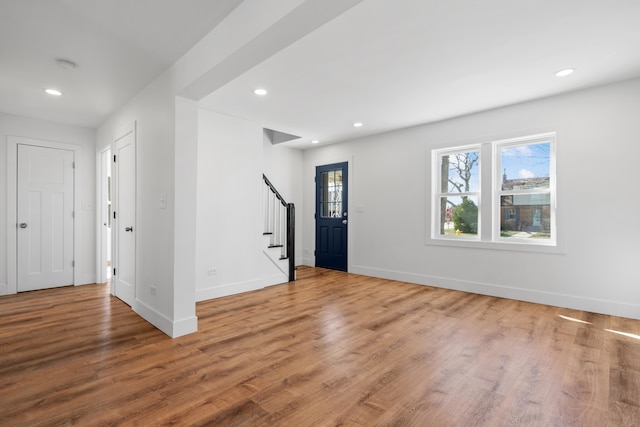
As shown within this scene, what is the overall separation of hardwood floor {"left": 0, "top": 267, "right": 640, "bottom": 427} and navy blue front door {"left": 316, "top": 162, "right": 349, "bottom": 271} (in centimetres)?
242

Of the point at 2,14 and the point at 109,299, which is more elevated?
the point at 2,14

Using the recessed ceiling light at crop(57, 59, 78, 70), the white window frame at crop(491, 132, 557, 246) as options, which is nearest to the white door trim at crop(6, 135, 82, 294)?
the recessed ceiling light at crop(57, 59, 78, 70)

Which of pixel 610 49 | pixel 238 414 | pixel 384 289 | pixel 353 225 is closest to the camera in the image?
pixel 238 414

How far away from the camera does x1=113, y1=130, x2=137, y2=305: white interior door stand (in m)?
3.58

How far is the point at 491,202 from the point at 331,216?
2.98m

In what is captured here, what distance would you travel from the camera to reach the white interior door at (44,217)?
14.6ft

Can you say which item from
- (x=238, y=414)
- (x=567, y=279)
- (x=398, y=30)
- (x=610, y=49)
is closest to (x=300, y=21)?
(x=398, y=30)

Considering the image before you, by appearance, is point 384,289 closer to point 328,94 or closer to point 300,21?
point 328,94

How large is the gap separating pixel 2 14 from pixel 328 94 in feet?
9.16

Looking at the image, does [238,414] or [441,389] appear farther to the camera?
[441,389]

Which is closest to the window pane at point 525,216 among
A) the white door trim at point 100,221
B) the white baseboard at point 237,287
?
the white baseboard at point 237,287

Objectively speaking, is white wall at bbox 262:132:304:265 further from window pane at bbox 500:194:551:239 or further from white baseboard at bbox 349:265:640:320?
window pane at bbox 500:194:551:239

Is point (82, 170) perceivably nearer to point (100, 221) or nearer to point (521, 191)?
point (100, 221)

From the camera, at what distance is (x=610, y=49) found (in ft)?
8.83
